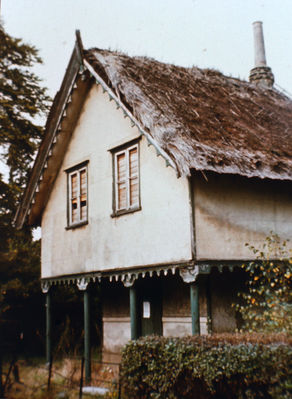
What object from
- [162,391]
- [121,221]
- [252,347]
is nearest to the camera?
[252,347]

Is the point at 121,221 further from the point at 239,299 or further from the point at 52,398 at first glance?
the point at 52,398

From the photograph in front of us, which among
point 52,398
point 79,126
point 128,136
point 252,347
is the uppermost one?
point 79,126

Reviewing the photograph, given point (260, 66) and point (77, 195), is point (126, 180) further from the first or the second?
point (260, 66)

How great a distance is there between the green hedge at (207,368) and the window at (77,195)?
21.8 feet

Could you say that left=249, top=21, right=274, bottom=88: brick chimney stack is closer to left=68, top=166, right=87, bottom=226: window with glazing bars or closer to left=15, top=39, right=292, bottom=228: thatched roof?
left=15, top=39, right=292, bottom=228: thatched roof

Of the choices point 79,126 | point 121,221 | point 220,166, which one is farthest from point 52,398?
point 79,126

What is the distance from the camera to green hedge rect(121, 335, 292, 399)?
7.04 metres

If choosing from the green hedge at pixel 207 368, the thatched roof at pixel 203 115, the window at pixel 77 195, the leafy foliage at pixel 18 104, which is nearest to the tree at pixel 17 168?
the leafy foliage at pixel 18 104

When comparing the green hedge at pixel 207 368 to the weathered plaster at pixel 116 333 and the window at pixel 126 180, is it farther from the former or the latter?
the weathered plaster at pixel 116 333

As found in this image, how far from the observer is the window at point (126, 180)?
1348 centimetres

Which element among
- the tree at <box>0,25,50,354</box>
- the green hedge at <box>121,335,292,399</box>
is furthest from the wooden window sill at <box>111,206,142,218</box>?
the tree at <box>0,25,50,354</box>

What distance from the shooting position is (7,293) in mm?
21797

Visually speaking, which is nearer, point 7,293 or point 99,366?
point 99,366

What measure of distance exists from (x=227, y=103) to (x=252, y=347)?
362 inches
